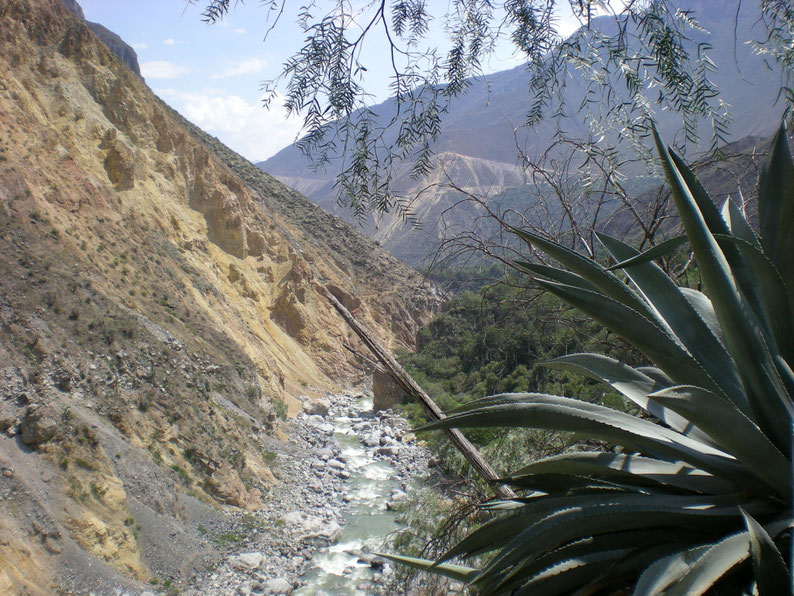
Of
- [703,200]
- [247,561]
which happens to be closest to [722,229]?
[703,200]

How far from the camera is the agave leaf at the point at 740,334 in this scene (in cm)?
115

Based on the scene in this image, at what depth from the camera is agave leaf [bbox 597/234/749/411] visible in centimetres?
129

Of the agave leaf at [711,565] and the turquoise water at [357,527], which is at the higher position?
the agave leaf at [711,565]

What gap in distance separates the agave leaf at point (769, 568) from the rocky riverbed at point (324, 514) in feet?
12.3

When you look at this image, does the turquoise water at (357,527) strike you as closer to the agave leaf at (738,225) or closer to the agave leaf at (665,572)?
the agave leaf at (738,225)

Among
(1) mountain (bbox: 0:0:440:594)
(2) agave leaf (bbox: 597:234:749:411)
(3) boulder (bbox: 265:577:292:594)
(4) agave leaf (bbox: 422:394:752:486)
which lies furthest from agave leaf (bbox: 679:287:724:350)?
(3) boulder (bbox: 265:577:292:594)

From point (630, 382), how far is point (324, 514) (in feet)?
35.5

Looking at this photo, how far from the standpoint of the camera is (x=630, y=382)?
140 centimetres

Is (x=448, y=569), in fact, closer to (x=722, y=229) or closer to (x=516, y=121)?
(x=722, y=229)

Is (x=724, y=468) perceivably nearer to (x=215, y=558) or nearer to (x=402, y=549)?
(x=402, y=549)

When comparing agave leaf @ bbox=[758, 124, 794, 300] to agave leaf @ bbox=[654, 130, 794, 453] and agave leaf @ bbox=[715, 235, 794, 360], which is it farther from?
agave leaf @ bbox=[654, 130, 794, 453]

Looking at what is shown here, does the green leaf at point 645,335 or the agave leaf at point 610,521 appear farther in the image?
the green leaf at point 645,335

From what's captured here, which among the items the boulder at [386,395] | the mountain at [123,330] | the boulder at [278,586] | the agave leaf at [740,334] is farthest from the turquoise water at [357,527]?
the agave leaf at [740,334]

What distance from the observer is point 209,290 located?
18719 millimetres
